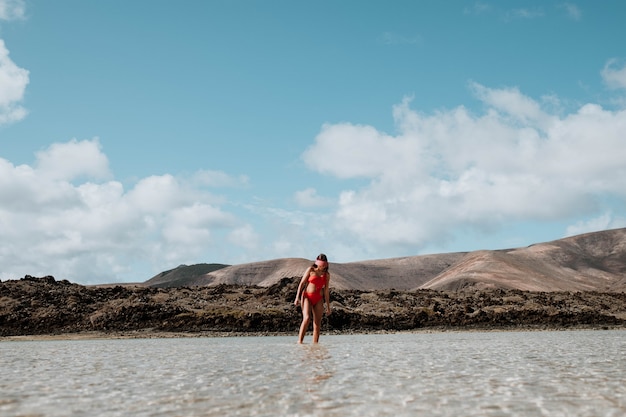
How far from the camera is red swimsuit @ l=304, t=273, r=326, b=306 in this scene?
19984mm

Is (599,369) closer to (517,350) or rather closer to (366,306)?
(517,350)

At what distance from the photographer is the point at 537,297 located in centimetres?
4881

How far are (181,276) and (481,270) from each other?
257 ft

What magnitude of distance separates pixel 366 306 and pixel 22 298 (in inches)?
796

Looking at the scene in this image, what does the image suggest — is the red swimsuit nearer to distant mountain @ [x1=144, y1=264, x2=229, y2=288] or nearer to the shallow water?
the shallow water

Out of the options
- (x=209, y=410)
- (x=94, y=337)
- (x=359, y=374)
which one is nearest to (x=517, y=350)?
(x=359, y=374)

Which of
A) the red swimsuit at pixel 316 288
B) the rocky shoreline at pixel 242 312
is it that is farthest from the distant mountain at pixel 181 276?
the red swimsuit at pixel 316 288

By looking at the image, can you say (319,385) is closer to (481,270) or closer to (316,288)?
(316,288)

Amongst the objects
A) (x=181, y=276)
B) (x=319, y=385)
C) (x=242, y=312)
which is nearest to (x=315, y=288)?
(x=319, y=385)

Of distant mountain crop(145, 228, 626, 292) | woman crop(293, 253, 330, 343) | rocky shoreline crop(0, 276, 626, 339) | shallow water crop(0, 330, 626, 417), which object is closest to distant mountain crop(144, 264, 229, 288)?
distant mountain crop(145, 228, 626, 292)

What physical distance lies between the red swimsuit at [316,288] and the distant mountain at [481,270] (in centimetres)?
6856

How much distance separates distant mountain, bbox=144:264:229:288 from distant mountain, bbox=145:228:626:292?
0.30 meters

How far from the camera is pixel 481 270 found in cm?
9969

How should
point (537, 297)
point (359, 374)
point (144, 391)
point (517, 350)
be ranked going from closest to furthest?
point (144, 391), point (359, 374), point (517, 350), point (537, 297)
